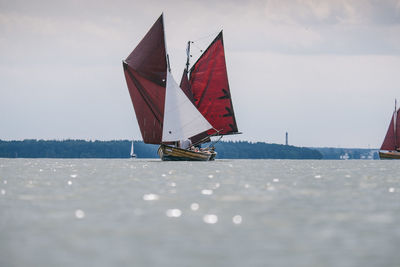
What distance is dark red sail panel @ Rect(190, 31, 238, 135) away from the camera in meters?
83.2

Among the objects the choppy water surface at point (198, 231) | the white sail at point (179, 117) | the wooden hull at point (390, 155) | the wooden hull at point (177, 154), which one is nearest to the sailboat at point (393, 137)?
the wooden hull at point (390, 155)

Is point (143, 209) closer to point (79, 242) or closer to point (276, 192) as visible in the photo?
point (79, 242)

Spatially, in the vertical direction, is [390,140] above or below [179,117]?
above

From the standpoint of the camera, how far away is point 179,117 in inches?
3017

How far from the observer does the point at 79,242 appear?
14578mm

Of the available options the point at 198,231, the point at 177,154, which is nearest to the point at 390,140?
the point at 177,154

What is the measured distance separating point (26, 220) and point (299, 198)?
41.2 ft

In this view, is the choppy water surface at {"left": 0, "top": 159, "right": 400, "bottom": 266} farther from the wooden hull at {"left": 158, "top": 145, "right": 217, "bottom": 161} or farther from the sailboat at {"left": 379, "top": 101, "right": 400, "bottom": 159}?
the sailboat at {"left": 379, "top": 101, "right": 400, "bottom": 159}

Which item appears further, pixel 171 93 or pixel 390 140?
pixel 390 140

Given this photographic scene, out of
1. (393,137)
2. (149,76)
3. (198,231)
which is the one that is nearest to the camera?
(198,231)

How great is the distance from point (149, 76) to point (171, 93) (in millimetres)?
3315

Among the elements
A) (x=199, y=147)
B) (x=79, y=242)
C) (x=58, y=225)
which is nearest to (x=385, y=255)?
(x=79, y=242)

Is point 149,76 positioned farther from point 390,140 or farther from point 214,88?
point 390,140

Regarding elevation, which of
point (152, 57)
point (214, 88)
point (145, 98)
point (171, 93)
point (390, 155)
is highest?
point (152, 57)
